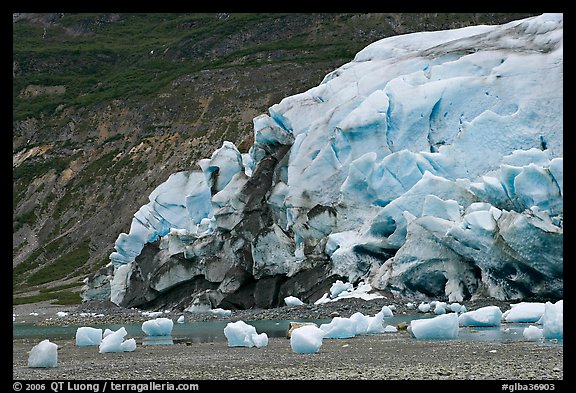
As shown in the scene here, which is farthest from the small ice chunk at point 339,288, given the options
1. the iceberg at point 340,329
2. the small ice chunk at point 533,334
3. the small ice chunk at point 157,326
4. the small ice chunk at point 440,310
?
the small ice chunk at point 533,334

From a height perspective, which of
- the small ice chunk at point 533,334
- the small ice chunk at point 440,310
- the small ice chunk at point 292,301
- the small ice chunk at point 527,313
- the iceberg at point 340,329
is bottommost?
the small ice chunk at point 292,301

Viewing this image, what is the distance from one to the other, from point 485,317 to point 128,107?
66.8 m

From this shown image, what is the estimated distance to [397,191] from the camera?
2670 centimetres

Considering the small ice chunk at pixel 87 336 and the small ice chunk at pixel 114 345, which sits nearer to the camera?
the small ice chunk at pixel 114 345

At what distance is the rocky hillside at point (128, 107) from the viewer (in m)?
65.9

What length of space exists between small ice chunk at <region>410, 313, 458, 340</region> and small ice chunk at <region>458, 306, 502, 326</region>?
2.61 meters

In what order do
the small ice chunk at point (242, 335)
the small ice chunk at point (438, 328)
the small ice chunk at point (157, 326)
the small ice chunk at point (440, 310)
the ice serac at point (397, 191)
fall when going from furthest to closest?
the ice serac at point (397, 191), the small ice chunk at point (440, 310), the small ice chunk at point (157, 326), the small ice chunk at point (242, 335), the small ice chunk at point (438, 328)

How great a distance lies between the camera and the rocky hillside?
65938mm

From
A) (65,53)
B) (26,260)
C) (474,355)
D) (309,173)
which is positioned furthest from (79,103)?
(474,355)

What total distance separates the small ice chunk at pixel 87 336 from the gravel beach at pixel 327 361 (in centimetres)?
20

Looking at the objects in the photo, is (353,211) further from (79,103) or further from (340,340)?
(79,103)

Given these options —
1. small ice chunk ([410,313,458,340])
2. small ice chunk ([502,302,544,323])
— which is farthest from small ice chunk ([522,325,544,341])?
small ice chunk ([502,302,544,323])

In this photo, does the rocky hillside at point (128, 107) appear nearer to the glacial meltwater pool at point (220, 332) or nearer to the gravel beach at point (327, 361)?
the glacial meltwater pool at point (220, 332)

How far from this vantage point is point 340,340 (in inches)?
628
